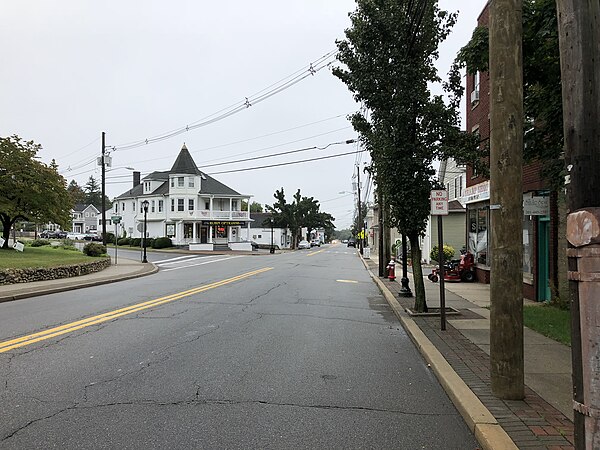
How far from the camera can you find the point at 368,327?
10.3 meters

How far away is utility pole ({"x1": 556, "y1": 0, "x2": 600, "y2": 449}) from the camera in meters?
3.08

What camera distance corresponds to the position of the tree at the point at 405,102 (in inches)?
427

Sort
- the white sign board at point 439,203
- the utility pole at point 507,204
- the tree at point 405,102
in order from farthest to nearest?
the tree at point 405,102 < the white sign board at point 439,203 < the utility pole at point 507,204

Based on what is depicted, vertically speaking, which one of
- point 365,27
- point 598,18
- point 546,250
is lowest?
point 546,250

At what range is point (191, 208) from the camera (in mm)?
57594

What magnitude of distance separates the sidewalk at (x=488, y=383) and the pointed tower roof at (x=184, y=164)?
4966cm

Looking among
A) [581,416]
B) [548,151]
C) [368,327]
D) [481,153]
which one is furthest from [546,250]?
[581,416]

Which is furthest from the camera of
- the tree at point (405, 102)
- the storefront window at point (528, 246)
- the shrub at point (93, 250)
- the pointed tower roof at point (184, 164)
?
the pointed tower roof at point (184, 164)

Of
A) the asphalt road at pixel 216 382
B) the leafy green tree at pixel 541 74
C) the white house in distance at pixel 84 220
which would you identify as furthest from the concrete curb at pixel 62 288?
the white house in distance at pixel 84 220

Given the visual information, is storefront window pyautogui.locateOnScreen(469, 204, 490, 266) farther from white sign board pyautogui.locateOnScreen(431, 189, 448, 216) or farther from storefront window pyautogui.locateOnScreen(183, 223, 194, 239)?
storefront window pyautogui.locateOnScreen(183, 223, 194, 239)

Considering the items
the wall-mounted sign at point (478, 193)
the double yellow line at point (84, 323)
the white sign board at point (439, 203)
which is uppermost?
the wall-mounted sign at point (478, 193)

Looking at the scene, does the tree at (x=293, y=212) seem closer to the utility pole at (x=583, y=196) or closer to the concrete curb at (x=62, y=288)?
the concrete curb at (x=62, y=288)

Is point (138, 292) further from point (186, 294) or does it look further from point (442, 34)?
point (442, 34)

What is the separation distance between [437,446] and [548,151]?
6.74 metres
